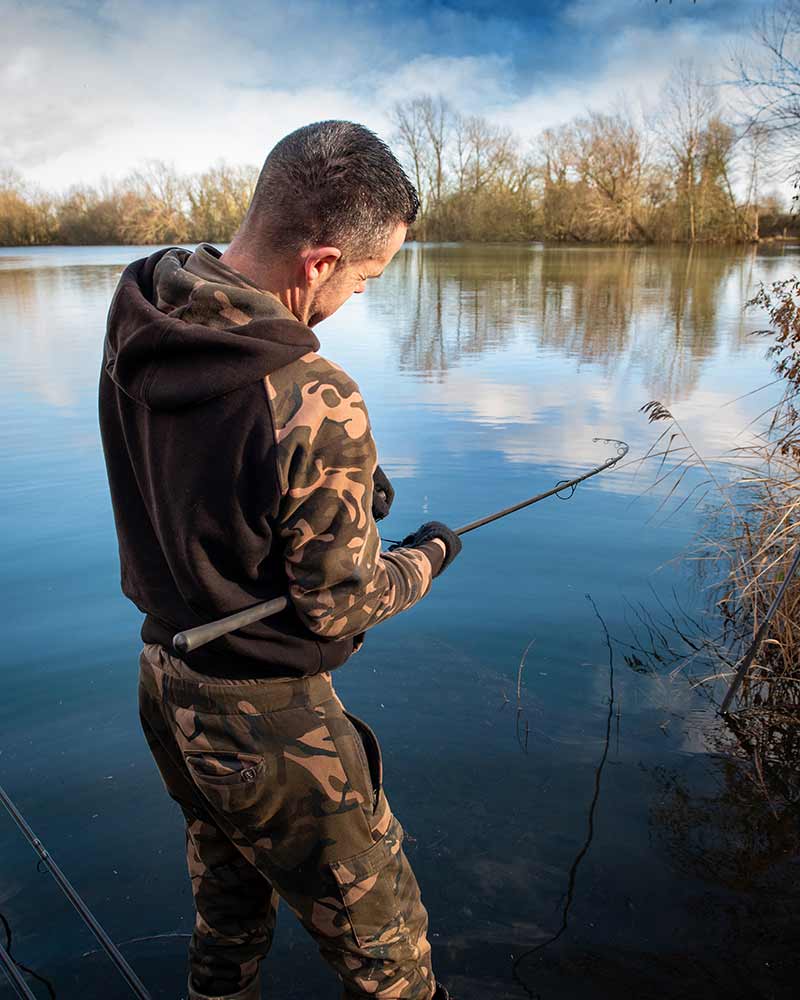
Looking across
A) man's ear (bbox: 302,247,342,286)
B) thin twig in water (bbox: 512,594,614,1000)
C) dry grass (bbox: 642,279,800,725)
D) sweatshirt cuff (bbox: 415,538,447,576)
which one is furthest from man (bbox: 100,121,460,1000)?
dry grass (bbox: 642,279,800,725)

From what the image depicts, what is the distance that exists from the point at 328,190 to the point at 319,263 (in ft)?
0.48

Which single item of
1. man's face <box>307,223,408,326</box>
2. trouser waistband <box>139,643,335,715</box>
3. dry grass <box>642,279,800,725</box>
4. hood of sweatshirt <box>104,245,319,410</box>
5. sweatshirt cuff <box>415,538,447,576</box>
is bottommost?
dry grass <box>642,279,800,725</box>

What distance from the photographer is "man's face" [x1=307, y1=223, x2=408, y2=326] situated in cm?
165

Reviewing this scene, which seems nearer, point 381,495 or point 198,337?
point 198,337

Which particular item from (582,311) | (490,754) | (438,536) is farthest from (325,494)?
(582,311)

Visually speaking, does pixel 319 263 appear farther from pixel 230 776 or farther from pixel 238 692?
pixel 230 776

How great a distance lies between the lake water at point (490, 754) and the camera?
8.48 feet

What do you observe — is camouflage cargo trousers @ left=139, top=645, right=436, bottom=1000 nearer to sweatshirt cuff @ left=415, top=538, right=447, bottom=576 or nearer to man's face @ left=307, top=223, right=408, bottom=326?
sweatshirt cuff @ left=415, top=538, right=447, bottom=576

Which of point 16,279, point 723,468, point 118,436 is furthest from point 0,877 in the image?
point 16,279

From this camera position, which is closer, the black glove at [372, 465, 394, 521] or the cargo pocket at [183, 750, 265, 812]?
the cargo pocket at [183, 750, 265, 812]

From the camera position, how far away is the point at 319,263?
5.25 ft

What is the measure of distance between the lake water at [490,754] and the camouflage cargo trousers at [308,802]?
947mm

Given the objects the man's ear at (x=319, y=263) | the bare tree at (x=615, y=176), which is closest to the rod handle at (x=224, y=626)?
the man's ear at (x=319, y=263)

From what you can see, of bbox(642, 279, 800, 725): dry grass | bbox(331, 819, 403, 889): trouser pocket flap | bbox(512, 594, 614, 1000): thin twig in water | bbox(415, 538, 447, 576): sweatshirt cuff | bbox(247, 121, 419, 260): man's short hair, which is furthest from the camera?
bbox(642, 279, 800, 725): dry grass
